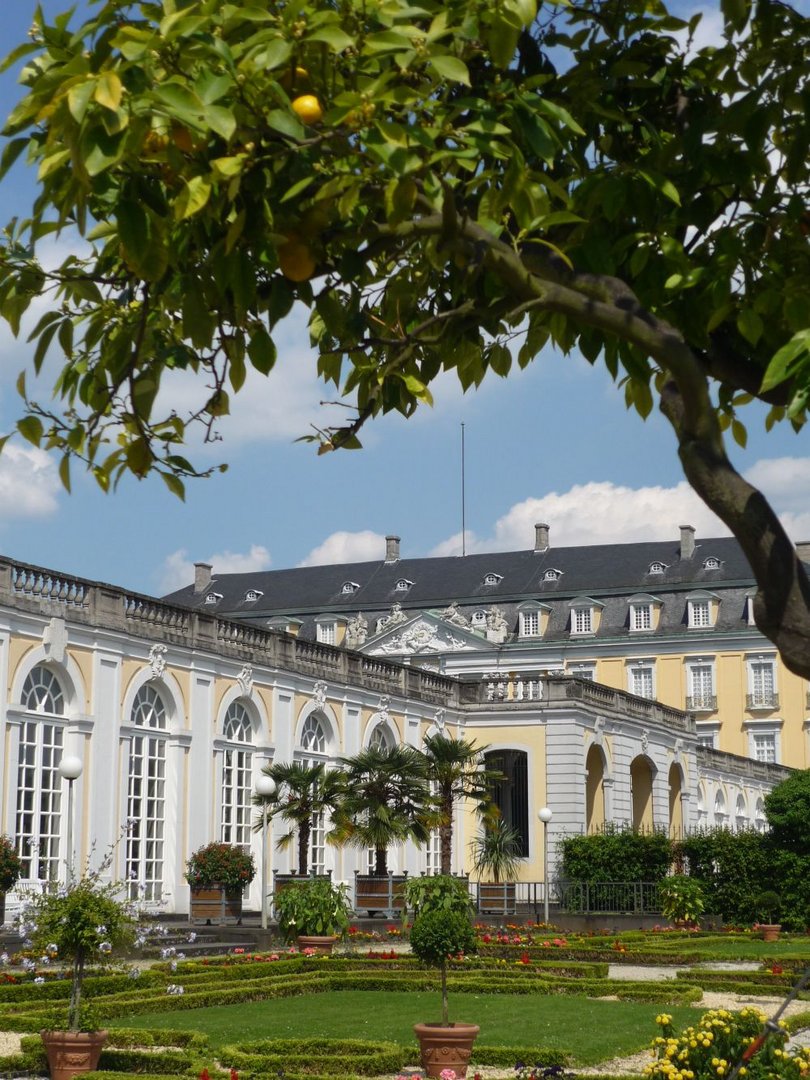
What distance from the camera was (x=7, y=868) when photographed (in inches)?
917

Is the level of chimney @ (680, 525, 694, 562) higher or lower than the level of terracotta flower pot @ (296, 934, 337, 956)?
higher

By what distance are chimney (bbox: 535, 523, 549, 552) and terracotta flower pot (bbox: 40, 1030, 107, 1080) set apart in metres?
59.4

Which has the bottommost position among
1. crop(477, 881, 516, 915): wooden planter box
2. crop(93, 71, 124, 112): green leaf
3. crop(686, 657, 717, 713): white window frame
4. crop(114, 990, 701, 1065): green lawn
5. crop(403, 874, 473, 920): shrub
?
crop(114, 990, 701, 1065): green lawn

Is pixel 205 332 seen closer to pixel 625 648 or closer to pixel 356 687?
pixel 356 687

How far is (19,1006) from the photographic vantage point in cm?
1655

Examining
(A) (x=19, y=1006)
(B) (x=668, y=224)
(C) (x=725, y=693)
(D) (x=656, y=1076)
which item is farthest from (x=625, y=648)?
(B) (x=668, y=224)

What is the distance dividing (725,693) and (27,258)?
62621mm

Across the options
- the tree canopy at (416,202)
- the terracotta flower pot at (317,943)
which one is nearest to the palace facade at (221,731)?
Answer: the terracotta flower pot at (317,943)

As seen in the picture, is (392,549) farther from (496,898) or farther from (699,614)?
(496,898)

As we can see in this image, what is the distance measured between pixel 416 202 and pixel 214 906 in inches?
1063

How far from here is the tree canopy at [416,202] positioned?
3.22 m

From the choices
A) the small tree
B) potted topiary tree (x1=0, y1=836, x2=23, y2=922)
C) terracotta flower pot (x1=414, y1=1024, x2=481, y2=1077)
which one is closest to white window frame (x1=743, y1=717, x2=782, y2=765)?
potted topiary tree (x1=0, y1=836, x2=23, y2=922)

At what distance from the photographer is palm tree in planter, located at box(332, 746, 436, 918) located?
2894 cm

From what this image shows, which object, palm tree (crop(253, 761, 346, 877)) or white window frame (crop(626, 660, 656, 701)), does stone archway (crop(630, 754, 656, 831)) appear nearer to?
white window frame (crop(626, 660, 656, 701))
